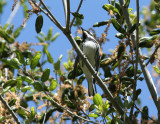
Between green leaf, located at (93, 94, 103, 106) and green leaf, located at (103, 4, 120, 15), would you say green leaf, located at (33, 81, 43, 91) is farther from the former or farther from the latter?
green leaf, located at (103, 4, 120, 15)

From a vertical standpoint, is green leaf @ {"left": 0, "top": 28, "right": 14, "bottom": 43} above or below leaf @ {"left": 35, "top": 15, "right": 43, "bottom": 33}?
above

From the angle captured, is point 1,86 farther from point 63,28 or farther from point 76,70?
point 63,28

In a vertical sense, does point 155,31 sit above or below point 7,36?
below

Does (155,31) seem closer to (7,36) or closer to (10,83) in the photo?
(10,83)

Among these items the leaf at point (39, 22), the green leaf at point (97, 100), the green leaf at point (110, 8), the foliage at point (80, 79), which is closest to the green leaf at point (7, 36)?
the foliage at point (80, 79)

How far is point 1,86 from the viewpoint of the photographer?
310 centimetres

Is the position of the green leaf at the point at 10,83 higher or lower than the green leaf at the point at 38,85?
higher

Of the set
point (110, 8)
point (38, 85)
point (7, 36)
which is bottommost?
point (38, 85)

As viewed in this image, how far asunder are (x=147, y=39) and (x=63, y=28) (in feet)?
2.45

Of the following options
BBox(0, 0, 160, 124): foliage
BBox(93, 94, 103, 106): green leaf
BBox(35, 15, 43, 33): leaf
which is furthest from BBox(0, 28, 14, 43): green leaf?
BBox(93, 94, 103, 106): green leaf

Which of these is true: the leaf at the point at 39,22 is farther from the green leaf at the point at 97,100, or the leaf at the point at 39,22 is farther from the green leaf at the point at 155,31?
the green leaf at the point at 155,31

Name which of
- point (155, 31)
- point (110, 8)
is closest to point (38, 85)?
point (110, 8)

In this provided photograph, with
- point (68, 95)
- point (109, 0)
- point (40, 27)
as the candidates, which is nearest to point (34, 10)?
point (40, 27)

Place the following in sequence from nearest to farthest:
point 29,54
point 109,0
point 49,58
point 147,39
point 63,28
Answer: point 63,28, point 147,39, point 109,0, point 49,58, point 29,54
